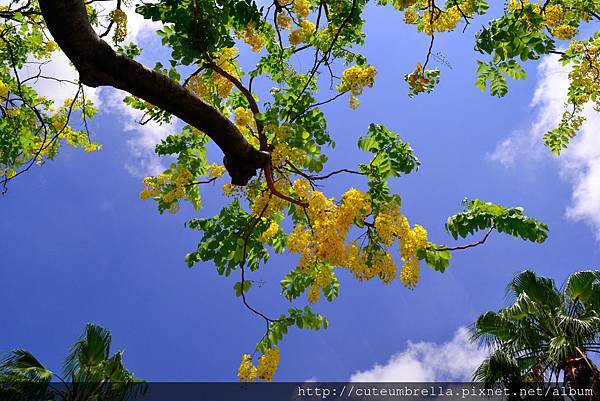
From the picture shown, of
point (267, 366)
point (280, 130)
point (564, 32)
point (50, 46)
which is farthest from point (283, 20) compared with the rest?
point (50, 46)

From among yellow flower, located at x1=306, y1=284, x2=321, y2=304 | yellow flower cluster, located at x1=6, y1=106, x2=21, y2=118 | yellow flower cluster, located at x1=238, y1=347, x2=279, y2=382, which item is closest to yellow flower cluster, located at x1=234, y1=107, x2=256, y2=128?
yellow flower, located at x1=306, y1=284, x2=321, y2=304

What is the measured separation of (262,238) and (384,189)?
1388 mm

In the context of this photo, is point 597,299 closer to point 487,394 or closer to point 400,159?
point 487,394

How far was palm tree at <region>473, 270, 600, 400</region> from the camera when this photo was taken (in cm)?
784

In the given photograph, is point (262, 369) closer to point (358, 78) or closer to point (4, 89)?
point (358, 78)

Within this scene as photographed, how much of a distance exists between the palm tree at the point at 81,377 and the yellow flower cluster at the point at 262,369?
7.89m

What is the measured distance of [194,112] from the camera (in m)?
2.95

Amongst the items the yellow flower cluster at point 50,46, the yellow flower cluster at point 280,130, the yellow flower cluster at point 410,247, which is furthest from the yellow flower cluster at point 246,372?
the yellow flower cluster at point 50,46

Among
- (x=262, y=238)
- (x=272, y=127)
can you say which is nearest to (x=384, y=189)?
(x=272, y=127)

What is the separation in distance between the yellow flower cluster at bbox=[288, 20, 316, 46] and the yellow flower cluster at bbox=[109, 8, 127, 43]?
64.1 inches

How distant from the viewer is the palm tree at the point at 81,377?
930 centimetres

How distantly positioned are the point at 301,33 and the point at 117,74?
8.31 ft

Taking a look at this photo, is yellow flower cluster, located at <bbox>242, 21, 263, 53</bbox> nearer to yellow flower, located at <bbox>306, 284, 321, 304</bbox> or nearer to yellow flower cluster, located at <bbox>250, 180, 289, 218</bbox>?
yellow flower cluster, located at <bbox>250, 180, 289, 218</bbox>

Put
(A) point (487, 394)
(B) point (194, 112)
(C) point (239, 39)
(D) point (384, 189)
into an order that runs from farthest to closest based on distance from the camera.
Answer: (A) point (487, 394), (C) point (239, 39), (D) point (384, 189), (B) point (194, 112)
